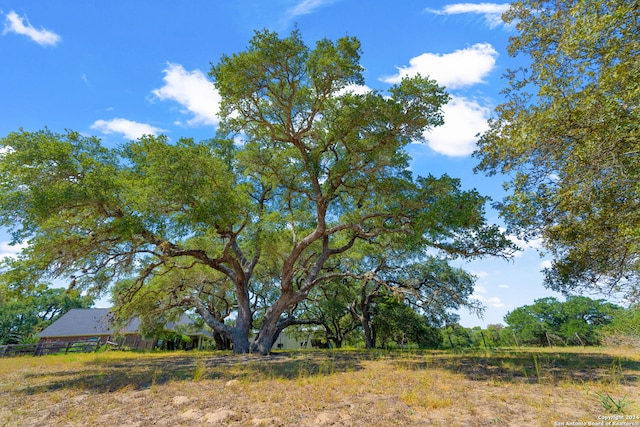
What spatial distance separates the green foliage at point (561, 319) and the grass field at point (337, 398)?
132ft

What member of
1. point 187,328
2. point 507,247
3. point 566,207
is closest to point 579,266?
point 507,247

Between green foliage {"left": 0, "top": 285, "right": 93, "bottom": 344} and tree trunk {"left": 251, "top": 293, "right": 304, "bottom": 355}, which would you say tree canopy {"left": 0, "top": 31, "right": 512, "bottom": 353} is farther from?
green foliage {"left": 0, "top": 285, "right": 93, "bottom": 344}

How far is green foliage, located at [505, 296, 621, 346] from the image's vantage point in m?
40.0

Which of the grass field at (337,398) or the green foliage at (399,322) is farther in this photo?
the green foliage at (399,322)

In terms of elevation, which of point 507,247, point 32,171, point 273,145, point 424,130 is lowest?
point 507,247

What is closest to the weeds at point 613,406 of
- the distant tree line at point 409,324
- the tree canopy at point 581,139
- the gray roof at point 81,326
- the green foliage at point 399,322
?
the tree canopy at point 581,139

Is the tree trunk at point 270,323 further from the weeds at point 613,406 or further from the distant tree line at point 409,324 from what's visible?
the weeds at point 613,406

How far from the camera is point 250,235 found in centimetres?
1823

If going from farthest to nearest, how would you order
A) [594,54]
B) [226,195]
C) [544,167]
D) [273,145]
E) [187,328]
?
[187,328], [273,145], [226,195], [544,167], [594,54]

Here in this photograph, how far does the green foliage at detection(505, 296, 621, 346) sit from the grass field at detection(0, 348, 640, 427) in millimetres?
40360

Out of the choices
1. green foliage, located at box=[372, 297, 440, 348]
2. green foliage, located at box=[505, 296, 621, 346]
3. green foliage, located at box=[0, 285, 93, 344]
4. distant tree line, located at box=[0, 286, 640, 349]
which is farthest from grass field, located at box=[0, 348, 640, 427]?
green foliage, located at box=[0, 285, 93, 344]

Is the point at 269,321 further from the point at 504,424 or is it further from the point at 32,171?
the point at 504,424

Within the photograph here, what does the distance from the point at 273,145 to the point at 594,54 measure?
13.5 metres

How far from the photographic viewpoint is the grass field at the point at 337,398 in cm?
467
